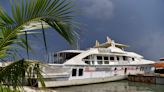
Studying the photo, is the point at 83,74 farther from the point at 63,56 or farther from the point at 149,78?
the point at 149,78

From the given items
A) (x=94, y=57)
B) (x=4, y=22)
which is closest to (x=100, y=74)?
(x=94, y=57)

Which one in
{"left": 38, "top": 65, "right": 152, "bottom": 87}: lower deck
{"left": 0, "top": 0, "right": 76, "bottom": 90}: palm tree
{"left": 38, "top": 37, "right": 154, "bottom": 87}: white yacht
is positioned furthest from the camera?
{"left": 38, "top": 37, "right": 154, "bottom": 87}: white yacht

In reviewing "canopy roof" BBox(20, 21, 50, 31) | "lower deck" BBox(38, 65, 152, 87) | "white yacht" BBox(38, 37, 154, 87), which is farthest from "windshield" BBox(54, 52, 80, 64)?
"canopy roof" BBox(20, 21, 50, 31)

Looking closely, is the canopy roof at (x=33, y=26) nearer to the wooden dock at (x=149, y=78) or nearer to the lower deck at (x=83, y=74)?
the lower deck at (x=83, y=74)

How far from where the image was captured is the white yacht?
23.4 meters

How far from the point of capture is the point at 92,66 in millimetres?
26141

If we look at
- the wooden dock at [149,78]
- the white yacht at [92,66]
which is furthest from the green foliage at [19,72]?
the wooden dock at [149,78]

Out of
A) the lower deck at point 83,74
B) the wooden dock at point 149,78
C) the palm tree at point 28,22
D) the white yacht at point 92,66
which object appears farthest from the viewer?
the wooden dock at point 149,78

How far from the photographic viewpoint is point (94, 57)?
27141mm

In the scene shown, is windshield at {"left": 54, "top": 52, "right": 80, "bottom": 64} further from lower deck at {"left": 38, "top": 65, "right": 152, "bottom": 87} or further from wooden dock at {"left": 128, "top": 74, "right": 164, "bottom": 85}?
wooden dock at {"left": 128, "top": 74, "right": 164, "bottom": 85}

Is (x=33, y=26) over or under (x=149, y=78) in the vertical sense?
over

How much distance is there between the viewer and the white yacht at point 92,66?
23.4m

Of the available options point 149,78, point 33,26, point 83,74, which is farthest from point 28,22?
point 149,78

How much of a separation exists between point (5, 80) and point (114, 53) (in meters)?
26.8
